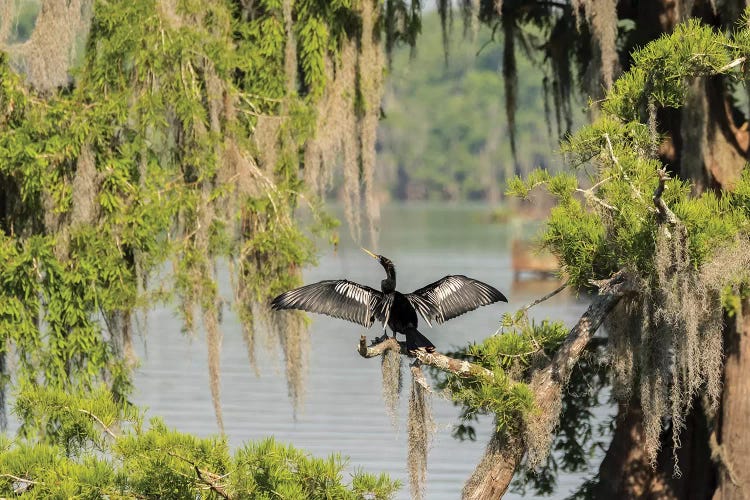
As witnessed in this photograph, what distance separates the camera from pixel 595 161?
21.4 ft

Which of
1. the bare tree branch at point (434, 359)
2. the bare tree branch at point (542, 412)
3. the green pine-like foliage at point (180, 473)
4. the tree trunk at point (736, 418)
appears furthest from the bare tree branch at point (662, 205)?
Answer: the tree trunk at point (736, 418)

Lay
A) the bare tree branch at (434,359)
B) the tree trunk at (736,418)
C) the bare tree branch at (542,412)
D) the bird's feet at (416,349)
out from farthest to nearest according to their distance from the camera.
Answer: the tree trunk at (736,418) < the bare tree branch at (542,412) < the bird's feet at (416,349) < the bare tree branch at (434,359)

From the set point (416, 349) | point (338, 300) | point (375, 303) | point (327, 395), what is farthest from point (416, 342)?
point (327, 395)

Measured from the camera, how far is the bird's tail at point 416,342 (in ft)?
20.5

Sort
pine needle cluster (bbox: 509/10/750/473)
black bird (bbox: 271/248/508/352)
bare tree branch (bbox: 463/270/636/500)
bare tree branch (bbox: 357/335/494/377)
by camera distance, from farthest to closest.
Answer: bare tree branch (bbox: 463/270/636/500) → black bird (bbox: 271/248/508/352) → bare tree branch (bbox: 357/335/494/377) → pine needle cluster (bbox: 509/10/750/473)

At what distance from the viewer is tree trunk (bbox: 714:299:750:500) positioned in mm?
8281

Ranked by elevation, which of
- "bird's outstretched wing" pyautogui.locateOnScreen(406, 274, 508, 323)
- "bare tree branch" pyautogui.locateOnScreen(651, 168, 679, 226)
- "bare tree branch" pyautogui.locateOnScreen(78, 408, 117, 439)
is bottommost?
"bare tree branch" pyautogui.locateOnScreen(78, 408, 117, 439)

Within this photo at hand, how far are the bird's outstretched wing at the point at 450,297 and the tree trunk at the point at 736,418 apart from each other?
2.21m

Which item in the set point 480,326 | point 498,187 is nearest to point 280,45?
point 480,326

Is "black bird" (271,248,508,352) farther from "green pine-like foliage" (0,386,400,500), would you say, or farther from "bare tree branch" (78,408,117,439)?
"bare tree branch" (78,408,117,439)

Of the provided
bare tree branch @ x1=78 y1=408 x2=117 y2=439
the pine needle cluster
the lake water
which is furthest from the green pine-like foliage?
the pine needle cluster

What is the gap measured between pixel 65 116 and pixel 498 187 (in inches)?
3605

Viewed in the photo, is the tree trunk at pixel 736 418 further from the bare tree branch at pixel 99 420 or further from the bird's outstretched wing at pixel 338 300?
the bare tree branch at pixel 99 420

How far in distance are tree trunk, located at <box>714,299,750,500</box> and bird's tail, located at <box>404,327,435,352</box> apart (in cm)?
266
